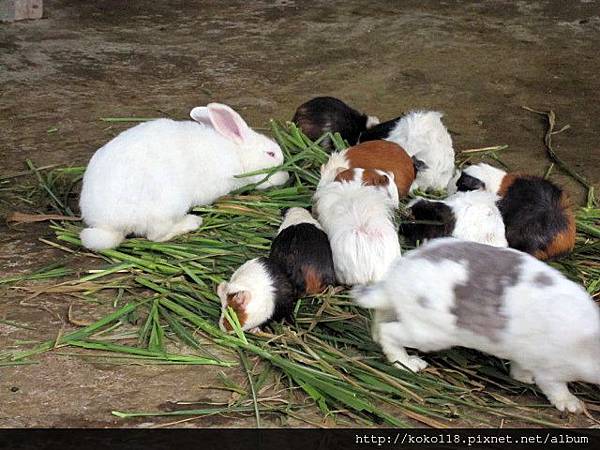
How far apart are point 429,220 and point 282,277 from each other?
934 mm

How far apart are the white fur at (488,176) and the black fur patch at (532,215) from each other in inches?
3.5

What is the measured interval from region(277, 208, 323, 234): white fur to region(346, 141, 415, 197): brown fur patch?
52 cm

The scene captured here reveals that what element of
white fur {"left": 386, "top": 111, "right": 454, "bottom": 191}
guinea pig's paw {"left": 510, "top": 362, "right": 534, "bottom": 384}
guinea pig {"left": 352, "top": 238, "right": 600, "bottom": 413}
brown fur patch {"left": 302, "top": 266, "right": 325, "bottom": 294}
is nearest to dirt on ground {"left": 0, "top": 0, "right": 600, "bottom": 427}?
white fur {"left": 386, "top": 111, "right": 454, "bottom": 191}

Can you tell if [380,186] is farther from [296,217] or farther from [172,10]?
[172,10]

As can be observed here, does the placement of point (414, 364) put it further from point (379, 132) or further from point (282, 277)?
point (379, 132)

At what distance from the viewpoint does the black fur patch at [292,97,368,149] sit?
5945 mm

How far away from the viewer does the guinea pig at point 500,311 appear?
356cm

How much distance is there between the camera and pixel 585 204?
550 centimetres

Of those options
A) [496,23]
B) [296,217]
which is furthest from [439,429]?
[496,23]

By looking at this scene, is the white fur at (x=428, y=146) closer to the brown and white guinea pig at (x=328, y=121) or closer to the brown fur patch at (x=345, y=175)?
the brown and white guinea pig at (x=328, y=121)

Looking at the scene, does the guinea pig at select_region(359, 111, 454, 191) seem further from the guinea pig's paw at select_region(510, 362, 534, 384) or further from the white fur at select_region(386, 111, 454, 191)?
the guinea pig's paw at select_region(510, 362, 534, 384)

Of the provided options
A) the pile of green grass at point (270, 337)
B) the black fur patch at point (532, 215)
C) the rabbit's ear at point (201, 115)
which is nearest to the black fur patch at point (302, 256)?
the pile of green grass at point (270, 337)

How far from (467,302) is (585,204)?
2.13 meters

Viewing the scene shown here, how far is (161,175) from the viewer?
15.9 ft
